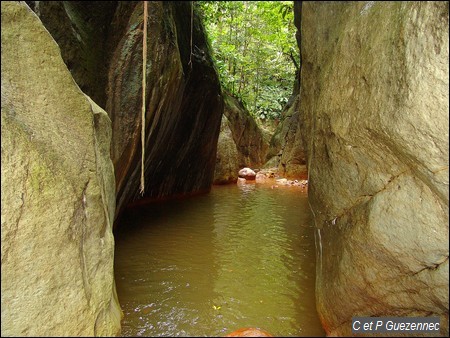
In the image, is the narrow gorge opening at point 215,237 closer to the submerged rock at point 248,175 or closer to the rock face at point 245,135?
the submerged rock at point 248,175

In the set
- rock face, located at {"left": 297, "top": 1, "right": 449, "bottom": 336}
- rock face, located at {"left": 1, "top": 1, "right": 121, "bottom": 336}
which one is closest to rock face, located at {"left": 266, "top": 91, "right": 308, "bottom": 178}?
rock face, located at {"left": 297, "top": 1, "right": 449, "bottom": 336}

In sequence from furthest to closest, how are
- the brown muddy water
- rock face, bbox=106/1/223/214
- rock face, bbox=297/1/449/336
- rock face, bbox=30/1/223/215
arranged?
rock face, bbox=106/1/223/214
rock face, bbox=30/1/223/215
the brown muddy water
rock face, bbox=297/1/449/336

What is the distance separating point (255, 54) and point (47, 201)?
72.7 ft

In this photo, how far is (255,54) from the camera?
22672 mm

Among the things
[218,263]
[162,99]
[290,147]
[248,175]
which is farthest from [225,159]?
[218,263]

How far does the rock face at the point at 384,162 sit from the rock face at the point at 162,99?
332 centimetres

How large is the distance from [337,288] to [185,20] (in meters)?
7.11

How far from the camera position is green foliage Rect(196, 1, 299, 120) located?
16.6 metres

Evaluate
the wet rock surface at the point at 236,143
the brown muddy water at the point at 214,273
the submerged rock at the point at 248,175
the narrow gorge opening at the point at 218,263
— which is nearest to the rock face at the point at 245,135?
the wet rock surface at the point at 236,143

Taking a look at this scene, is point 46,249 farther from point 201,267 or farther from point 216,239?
point 216,239

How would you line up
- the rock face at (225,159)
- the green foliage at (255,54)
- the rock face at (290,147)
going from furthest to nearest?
the rock face at (290,147) < the green foliage at (255,54) < the rock face at (225,159)

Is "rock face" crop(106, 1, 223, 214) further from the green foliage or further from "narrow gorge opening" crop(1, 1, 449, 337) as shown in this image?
the green foliage

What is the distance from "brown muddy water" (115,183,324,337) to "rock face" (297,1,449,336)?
0.68 meters

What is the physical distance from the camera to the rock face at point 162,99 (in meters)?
5.70
